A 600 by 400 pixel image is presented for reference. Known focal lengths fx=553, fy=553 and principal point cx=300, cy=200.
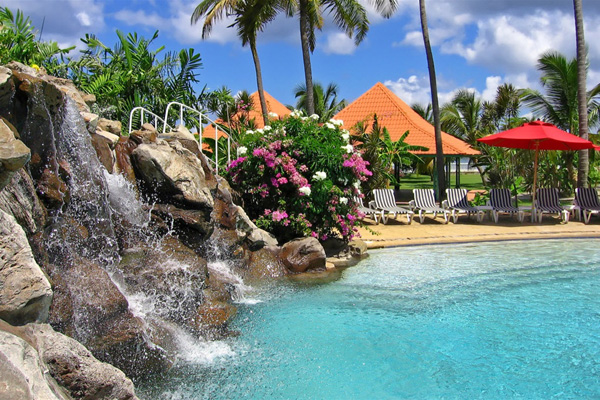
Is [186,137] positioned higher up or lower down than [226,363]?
higher up

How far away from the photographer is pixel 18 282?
3.82m

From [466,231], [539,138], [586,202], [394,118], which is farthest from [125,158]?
[394,118]

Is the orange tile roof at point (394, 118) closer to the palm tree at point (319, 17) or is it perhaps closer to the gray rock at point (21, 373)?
the palm tree at point (319, 17)

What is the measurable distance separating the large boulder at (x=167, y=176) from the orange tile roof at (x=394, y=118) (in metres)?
14.3

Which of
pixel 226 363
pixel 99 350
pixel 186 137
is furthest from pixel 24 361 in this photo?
pixel 186 137

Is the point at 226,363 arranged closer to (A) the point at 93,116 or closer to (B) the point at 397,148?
(A) the point at 93,116

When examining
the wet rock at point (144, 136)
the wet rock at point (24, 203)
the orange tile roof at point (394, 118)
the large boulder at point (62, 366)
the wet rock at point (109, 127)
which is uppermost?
the orange tile roof at point (394, 118)

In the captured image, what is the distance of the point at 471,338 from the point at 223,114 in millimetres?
17410

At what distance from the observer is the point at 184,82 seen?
16812mm

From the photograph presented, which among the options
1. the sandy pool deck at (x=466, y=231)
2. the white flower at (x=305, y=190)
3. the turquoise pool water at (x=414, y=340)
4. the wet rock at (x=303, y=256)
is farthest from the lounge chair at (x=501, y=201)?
the wet rock at (x=303, y=256)

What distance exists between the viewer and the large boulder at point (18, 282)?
12.3ft

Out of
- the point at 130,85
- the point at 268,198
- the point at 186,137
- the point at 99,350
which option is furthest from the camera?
the point at 130,85

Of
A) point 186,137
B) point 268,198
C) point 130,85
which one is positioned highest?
point 130,85

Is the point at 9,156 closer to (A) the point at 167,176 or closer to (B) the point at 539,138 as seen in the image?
(A) the point at 167,176
